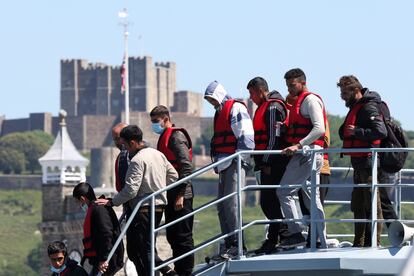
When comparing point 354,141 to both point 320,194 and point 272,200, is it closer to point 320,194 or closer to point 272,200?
point 320,194

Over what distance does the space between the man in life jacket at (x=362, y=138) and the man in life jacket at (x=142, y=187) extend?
1.40 meters

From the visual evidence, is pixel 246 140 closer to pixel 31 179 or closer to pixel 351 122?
pixel 351 122

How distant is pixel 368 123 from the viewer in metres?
12.9

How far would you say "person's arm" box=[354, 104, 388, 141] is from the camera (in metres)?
12.9

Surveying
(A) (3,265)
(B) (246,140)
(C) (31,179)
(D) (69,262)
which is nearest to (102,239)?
(D) (69,262)

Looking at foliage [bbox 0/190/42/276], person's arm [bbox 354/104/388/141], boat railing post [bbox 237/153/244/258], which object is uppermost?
person's arm [bbox 354/104/388/141]

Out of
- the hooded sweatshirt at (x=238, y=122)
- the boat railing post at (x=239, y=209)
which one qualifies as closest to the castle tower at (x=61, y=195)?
the hooded sweatshirt at (x=238, y=122)

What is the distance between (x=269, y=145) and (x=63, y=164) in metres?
58.4

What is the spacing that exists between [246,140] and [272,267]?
1.25 meters

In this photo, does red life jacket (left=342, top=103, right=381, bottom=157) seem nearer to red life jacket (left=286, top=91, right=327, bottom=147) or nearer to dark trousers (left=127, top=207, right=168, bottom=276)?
red life jacket (left=286, top=91, right=327, bottom=147)

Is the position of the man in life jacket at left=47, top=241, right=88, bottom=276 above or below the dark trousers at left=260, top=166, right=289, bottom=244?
below

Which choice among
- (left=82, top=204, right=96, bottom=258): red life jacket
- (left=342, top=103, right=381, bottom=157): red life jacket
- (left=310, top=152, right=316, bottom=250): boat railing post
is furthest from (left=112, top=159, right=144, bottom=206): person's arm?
(left=342, top=103, right=381, bottom=157): red life jacket

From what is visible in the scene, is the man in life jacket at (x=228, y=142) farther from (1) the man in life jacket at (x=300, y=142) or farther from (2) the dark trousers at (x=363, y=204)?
(2) the dark trousers at (x=363, y=204)

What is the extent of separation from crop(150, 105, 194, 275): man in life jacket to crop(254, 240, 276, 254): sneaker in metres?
0.55
